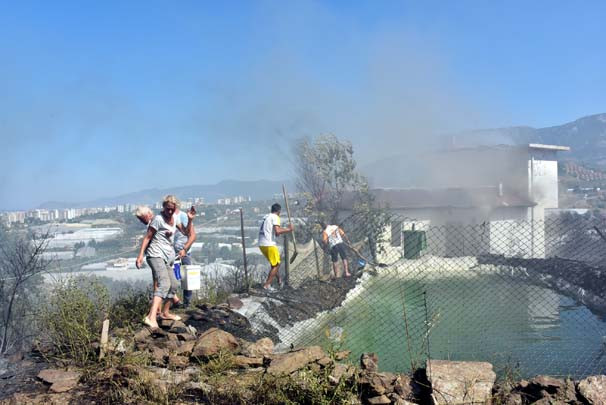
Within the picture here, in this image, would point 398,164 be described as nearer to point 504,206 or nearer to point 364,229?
point 504,206

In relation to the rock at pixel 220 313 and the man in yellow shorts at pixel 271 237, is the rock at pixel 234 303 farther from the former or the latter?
the man in yellow shorts at pixel 271 237

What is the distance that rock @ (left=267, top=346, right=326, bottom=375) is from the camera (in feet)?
14.3

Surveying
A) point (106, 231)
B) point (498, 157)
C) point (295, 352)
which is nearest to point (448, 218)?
point (498, 157)

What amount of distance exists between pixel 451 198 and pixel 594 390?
20.2m

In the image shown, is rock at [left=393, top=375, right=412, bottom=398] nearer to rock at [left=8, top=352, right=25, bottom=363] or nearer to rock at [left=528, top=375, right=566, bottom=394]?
rock at [left=528, top=375, right=566, bottom=394]

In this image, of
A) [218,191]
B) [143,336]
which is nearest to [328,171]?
[143,336]

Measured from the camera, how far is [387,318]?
8336 mm

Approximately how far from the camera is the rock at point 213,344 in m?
4.92

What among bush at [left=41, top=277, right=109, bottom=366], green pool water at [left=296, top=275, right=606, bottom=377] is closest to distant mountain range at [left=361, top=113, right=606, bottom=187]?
green pool water at [left=296, top=275, right=606, bottom=377]

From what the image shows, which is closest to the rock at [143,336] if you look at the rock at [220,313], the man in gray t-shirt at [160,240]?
the man in gray t-shirt at [160,240]

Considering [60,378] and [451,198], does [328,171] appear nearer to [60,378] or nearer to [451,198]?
[451,198]

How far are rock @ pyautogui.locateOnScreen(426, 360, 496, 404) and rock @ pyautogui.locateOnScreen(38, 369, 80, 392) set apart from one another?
2.84 m

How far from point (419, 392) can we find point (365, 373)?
0.41 metres

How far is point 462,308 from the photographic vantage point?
28.2 feet
